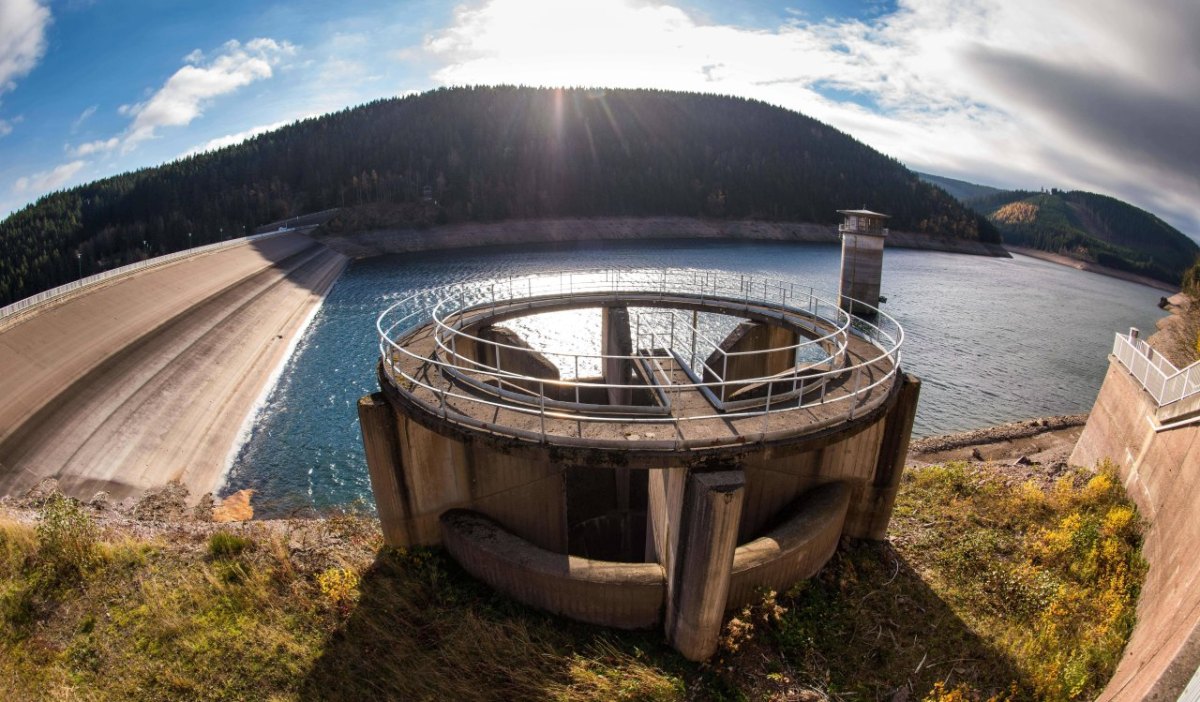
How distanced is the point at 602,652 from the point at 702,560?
8.56 feet

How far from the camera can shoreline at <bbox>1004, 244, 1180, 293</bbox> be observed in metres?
101

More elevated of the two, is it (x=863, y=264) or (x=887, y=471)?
(x=887, y=471)

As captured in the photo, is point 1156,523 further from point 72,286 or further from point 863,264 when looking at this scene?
point 72,286

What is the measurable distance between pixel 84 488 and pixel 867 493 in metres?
25.8

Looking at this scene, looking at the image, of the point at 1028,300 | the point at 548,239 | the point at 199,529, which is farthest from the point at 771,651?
the point at 548,239

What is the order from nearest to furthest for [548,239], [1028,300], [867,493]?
[867,493]
[1028,300]
[548,239]

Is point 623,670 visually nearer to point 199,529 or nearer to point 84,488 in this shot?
point 199,529

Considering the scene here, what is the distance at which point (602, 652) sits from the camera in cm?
984

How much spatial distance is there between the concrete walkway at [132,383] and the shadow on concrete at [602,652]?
17100 mm


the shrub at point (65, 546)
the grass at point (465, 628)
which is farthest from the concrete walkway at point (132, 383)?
the grass at point (465, 628)

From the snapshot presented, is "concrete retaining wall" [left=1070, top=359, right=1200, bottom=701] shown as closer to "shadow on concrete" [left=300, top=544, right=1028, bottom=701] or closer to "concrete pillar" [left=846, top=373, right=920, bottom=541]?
"shadow on concrete" [left=300, top=544, right=1028, bottom=701]

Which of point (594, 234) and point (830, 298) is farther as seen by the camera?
point (594, 234)

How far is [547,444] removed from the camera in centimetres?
945

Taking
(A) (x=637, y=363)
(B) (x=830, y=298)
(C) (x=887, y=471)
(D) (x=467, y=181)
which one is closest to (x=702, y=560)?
(C) (x=887, y=471)
